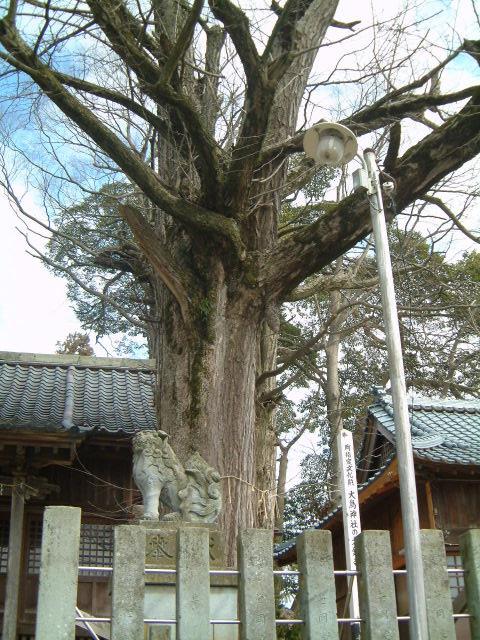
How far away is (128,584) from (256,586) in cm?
86

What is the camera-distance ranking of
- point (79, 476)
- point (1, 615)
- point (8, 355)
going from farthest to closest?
point (8, 355)
point (79, 476)
point (1, 615)

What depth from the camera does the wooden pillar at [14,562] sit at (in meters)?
11.2

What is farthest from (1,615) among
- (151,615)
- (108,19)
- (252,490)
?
(108,19)

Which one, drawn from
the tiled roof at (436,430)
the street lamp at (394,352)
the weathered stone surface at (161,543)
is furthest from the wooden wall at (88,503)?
the street lamp at (394,352)

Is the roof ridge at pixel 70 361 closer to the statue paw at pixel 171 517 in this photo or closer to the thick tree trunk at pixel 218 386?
the thick tree trunk at pixel 218 386

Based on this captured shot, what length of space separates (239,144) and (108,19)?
189cm

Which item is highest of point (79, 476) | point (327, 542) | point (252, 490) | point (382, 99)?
point (382, 99)

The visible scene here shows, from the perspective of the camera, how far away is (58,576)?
5.23 m

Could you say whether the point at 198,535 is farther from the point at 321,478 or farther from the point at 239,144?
the point at 321,478

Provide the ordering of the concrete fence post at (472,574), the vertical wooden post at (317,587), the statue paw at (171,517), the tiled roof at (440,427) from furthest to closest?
1. the tiled roof at (440,427)
2. the statue paw at (171,517)
3. the concrete fence post at (472,574)
4. the vertical wooden post at (317,587)

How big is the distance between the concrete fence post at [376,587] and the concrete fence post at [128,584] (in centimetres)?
155

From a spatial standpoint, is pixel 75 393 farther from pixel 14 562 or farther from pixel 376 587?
pixel 376 587

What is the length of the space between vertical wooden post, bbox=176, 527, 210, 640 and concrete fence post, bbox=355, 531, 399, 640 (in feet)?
3.66

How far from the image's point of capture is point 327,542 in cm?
577
